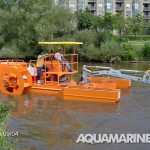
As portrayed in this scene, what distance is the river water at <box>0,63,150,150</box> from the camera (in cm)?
1213

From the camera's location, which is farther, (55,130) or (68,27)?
(68,27)

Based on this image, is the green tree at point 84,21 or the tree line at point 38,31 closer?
the tree line at point 38,31

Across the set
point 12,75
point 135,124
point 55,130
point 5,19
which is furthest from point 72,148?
point 5,19

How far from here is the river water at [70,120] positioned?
12.1 m

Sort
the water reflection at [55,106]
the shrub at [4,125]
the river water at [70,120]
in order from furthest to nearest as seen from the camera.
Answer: the water reflection at [55,106] < the river water at [70,120] < the shrub at [4,125]

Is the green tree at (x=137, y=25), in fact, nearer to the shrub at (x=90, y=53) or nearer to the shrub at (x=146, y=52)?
the shrub at (x=146, y=52)

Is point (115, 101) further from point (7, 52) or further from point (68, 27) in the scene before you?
point (68, 27)

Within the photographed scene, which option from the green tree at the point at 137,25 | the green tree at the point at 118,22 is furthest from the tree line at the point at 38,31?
the green tree at the point at 137,25

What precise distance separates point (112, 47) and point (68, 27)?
641cm

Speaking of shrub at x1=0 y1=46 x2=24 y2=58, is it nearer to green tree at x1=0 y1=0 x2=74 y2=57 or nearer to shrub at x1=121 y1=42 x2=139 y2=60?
green tree at x1=0 y1=0 x2=74 y2=57

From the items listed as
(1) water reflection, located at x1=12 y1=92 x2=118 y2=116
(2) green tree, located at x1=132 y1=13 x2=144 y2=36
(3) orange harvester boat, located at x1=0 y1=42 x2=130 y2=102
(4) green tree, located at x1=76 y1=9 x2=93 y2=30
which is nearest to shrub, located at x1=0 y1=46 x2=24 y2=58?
(3) orange harvester boat, located at x1=0 y1=42 x2=130 y2=102

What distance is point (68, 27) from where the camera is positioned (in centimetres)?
4866

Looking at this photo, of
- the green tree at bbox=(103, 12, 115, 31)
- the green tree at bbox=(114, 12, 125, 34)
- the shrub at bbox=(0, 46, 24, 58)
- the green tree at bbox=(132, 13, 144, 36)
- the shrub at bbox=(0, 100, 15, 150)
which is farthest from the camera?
the green tree at bbox=(132, 13, 144, 36)

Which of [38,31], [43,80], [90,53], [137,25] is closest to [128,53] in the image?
[90,53]
